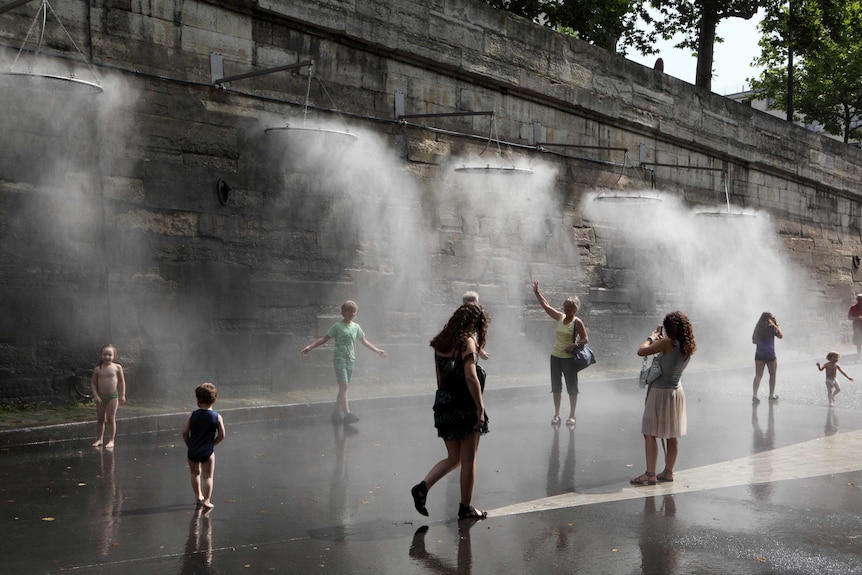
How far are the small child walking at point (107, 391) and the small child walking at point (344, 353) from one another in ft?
7.39

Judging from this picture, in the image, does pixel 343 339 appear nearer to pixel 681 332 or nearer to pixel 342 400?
pixel 342 400

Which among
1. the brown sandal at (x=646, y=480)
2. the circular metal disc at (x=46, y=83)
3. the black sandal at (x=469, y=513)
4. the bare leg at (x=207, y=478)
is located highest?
the circular metal disc at (x=46, y=83)

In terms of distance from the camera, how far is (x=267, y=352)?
11828 mm

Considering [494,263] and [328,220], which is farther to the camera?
[494,263]

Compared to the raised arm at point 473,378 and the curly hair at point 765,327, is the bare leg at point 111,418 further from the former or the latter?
the curly hair at point 765,327

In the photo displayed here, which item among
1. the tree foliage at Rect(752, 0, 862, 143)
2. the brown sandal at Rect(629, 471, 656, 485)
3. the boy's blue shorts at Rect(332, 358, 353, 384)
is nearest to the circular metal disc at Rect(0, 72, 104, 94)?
the boy's blue shorts at Rect(332, 358, 353, 384)

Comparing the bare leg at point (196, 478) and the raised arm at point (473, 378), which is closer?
the raised arm at point (473, 378)

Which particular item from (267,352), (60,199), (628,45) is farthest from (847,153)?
(60,199)

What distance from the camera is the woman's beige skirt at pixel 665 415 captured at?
285 inches

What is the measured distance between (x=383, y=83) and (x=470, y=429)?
326 inches

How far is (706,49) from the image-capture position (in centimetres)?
2594

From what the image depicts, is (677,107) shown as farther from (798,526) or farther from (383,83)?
(798,526)

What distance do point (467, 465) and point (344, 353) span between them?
470 centimetres

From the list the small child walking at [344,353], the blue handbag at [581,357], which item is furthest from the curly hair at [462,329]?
the blue handbag at [581,357]
